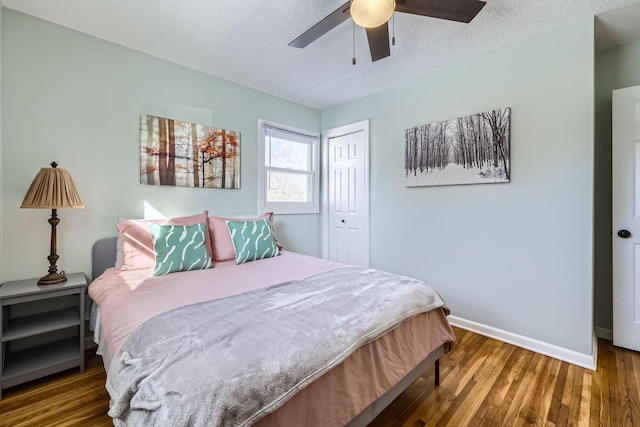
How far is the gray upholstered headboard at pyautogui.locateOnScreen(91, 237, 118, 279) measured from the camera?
2195mm

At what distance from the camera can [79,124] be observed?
2.15 meters

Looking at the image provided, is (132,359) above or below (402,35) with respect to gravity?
below

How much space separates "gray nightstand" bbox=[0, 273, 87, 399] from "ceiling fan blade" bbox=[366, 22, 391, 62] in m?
2.55

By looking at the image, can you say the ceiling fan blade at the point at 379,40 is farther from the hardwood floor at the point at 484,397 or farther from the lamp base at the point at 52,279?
the lamp base at the point at 52,279

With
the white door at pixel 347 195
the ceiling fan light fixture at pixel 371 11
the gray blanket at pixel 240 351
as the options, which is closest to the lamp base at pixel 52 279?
the gray blanket at pixel 240 351

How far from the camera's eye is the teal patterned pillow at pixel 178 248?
197 centimetres

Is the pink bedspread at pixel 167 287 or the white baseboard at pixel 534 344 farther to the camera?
the white baseboard at pixel 534 344

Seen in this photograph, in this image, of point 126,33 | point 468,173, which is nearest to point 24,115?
point 126,33

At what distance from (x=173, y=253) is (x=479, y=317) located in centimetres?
271

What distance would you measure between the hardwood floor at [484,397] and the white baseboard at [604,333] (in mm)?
289

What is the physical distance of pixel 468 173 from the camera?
2.56 meters

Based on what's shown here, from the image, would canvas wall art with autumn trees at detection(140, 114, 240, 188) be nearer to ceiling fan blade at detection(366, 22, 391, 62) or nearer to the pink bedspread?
the pink bedspread

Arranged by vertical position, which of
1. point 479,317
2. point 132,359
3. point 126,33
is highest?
point 126,33

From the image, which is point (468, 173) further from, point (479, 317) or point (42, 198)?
point (42, 198)
